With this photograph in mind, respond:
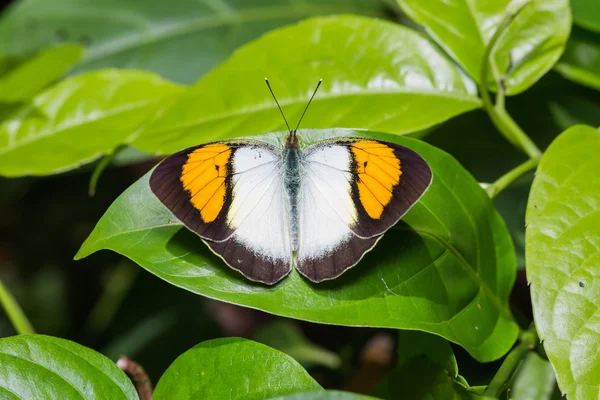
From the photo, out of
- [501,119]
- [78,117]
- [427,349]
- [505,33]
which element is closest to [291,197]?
[427,349]

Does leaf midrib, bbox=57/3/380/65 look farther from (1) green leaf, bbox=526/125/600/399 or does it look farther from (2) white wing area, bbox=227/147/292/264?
(1) green leaf, bbox=526/125/600/399

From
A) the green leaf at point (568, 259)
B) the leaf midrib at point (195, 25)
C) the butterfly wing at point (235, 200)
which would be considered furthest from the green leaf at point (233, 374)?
the leaf midrib at point (195, 25)

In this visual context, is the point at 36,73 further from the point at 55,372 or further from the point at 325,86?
the point at 55,372

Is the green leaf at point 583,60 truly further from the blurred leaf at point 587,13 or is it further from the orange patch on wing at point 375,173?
the orange patch on wing at point 375,173

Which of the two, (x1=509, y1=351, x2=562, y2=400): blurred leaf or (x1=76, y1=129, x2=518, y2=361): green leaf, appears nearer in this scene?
(x1=76, y1=129, x2=518, y2=361): green leaf

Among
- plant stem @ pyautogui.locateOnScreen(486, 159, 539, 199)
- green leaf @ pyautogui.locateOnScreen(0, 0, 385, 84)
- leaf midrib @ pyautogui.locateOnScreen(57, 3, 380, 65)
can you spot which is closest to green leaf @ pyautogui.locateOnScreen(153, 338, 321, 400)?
plant stem @ pyautogui.locateOnScreen(486, 159, 539, 199)

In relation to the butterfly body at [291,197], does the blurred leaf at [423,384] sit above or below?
below
